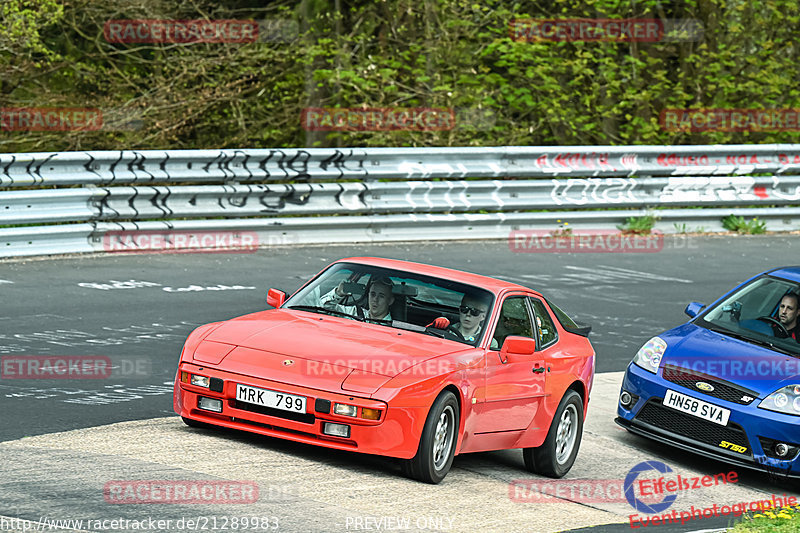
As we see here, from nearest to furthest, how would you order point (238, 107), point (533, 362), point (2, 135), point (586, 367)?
1. point (533, 362)
2. point (586, 367)
3. point (2, 135)
4. point (238, 107)

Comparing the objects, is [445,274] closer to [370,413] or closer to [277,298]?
[277,298]

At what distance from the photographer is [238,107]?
77.4 feet

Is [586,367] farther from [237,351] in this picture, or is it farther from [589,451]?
[237,351]

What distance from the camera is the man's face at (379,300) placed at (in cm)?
867

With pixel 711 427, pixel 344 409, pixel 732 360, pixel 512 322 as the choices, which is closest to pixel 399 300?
pixel 512 322

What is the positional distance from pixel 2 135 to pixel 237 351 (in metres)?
14.4

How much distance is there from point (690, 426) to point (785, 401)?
733 millimetres

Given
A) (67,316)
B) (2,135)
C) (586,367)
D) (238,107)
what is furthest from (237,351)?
(238,107)

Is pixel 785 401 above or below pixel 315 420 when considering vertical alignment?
below

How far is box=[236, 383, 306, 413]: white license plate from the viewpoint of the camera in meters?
7.57

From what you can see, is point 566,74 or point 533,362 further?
point 566,74

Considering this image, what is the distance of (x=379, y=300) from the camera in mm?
8703

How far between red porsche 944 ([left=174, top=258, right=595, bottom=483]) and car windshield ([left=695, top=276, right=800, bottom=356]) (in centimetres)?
151

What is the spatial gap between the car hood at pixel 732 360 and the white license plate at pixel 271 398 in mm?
3525
